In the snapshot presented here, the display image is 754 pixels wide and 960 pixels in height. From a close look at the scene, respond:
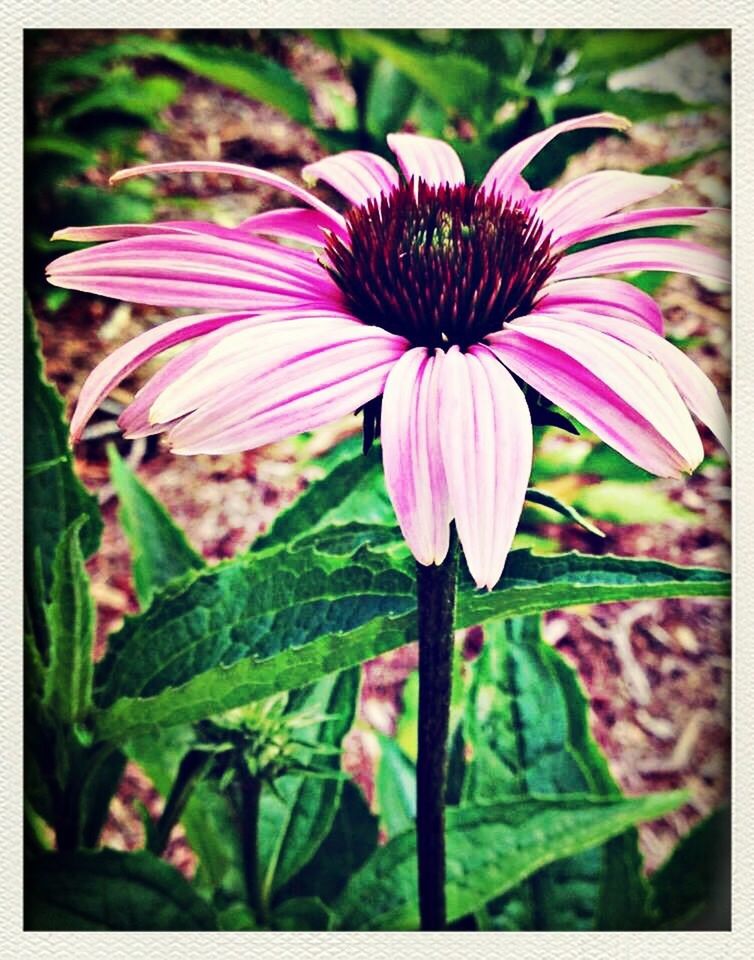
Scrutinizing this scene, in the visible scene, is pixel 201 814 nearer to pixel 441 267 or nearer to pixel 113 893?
pixel 113 893

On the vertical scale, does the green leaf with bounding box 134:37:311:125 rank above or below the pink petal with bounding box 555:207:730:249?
above

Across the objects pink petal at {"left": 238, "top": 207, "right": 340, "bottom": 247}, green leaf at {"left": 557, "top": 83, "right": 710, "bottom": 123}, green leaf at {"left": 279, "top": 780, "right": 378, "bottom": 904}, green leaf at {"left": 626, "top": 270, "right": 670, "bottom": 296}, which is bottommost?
green leaf at {"left": 279, "top": 780, "right": 378, "bottom": 904}

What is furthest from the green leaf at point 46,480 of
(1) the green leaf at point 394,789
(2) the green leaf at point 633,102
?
(2) the green leaf at point 633,102

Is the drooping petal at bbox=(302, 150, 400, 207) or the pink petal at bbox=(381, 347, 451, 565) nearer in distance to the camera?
the pink petal at bbox=(381, 347, 451, 565)

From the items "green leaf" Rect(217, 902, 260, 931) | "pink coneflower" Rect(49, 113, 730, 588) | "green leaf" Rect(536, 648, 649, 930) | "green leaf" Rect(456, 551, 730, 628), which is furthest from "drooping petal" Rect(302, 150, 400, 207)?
"green leaf" Rect(217, 902, 260, 931)

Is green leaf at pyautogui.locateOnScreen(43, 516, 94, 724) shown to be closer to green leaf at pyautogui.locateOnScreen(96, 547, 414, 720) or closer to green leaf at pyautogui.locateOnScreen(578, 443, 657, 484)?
green leaf at pyautogui.locateOnScreen(96, 547, 414, 720)
